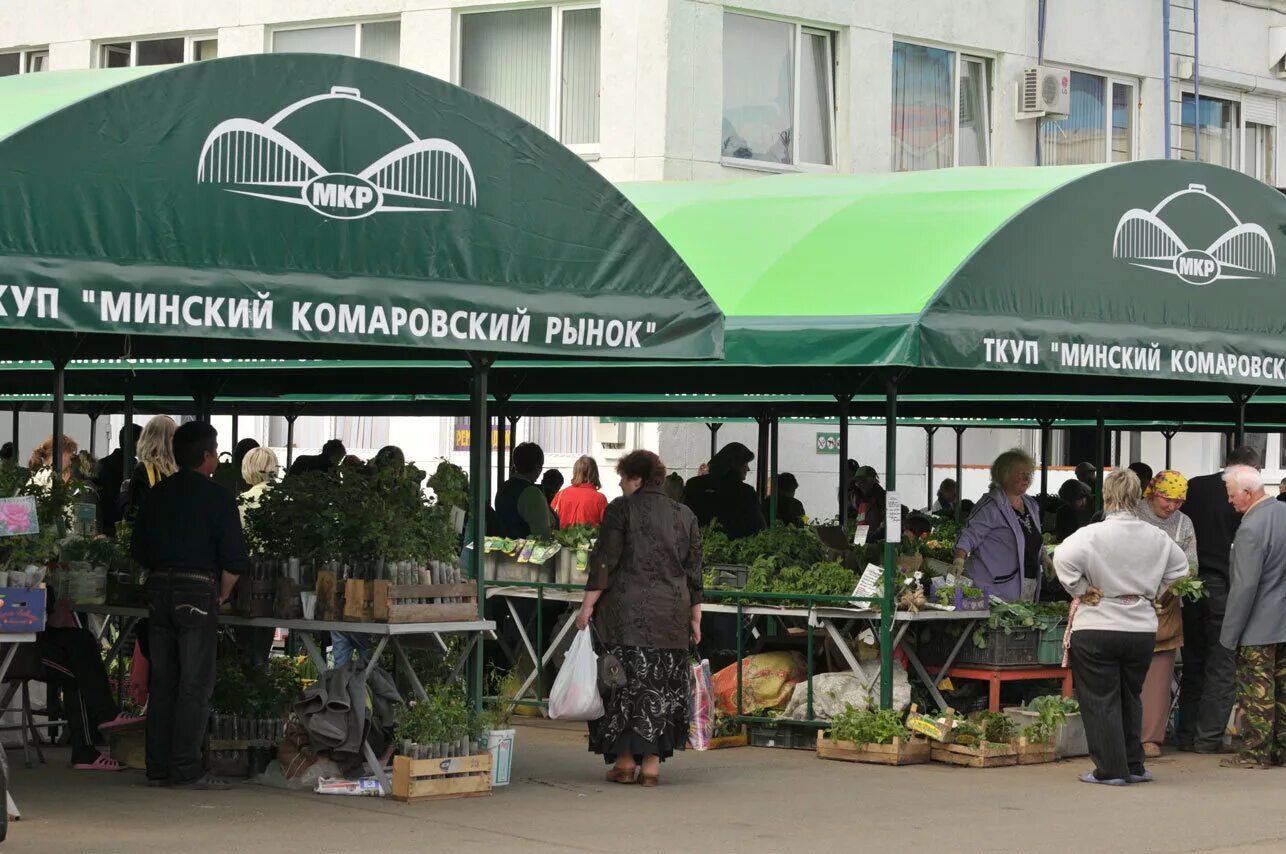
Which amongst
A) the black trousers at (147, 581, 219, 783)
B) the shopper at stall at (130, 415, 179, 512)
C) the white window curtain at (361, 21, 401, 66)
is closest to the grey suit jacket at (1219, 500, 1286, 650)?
the black trousers at (147, 581, 219, 783)

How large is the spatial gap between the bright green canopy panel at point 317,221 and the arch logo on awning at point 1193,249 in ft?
11.7

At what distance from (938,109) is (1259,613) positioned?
49.6 ft

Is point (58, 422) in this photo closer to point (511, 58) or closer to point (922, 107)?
point (511, 58)

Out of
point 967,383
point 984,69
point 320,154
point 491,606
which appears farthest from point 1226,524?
point 984,69

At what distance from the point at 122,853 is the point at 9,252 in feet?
8.75

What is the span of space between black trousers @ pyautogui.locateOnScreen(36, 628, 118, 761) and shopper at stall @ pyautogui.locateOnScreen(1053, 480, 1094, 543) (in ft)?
41.3

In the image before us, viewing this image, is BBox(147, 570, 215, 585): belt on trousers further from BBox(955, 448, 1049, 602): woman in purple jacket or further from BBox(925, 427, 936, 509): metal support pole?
BBox(925, 427, 936, 509): metal support pole

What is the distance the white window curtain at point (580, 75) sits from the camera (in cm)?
2508

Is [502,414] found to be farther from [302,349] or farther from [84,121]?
[84,121]

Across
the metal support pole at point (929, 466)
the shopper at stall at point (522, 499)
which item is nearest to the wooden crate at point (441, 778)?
the shopper at stall at point (522, 499)

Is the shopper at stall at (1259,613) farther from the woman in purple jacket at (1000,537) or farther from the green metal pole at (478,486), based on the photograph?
the green metal pole at (478,486)

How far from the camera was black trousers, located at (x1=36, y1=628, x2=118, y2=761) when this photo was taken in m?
12.0

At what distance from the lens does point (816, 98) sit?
25734 millimetres

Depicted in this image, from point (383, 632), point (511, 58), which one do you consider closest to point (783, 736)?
point (383, 632)
